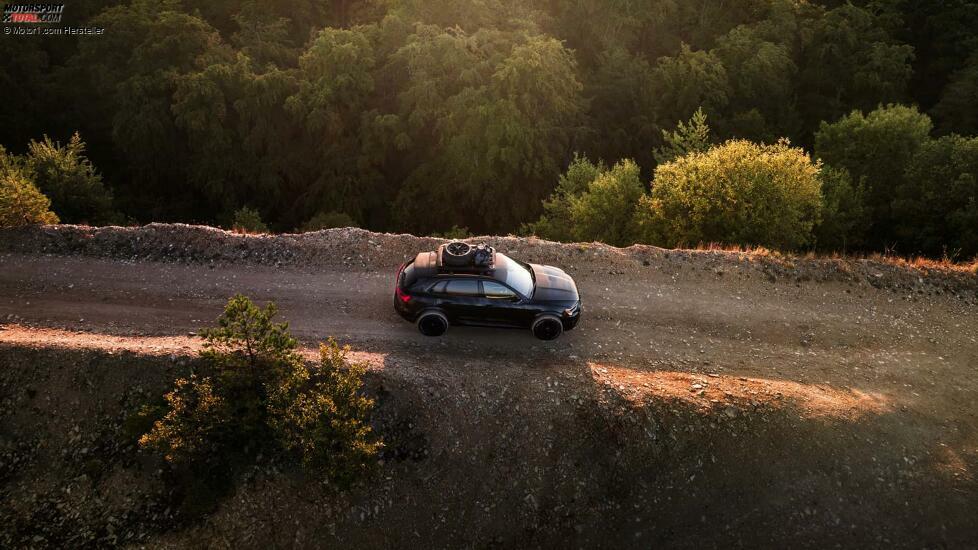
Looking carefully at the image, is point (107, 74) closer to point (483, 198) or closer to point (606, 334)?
point (483, 198)

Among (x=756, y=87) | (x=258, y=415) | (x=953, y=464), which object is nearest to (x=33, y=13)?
(x=258, y=415)

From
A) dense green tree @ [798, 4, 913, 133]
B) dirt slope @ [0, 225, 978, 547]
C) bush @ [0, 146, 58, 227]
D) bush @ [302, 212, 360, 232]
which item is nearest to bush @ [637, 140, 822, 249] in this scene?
dirt slope @ [0, 225, 978, 547]

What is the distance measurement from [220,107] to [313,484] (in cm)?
2950

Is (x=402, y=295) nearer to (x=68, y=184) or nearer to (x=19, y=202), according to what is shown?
(x=19, y=202)

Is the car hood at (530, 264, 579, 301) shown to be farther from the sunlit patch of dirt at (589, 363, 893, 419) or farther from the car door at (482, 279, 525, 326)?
the sunlit patch of dirt at (589, 363, 893, 419)

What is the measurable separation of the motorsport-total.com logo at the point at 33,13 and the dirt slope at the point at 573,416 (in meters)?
35.2

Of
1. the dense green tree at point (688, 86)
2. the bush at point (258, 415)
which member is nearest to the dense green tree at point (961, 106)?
the dense green tree at point (688, 86)

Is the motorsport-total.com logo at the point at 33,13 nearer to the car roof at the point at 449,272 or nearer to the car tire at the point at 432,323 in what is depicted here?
the car roof at the point at 449,272

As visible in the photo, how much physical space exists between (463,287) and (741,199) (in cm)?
1295

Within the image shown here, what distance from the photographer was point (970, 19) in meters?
47.5

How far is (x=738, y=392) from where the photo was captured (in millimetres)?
15062

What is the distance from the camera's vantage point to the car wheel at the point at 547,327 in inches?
627

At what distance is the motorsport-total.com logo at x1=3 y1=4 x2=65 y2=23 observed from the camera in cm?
4181

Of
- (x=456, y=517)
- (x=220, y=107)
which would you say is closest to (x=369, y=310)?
(x=456, y=517)
